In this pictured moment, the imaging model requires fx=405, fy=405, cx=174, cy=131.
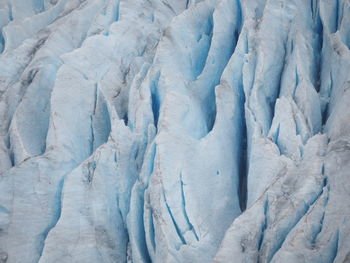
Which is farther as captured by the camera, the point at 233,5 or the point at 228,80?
the point at 233,5

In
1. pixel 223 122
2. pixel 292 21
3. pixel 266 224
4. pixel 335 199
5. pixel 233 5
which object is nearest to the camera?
pixel 335 199

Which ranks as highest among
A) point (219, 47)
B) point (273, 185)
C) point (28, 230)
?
point (219, 47)

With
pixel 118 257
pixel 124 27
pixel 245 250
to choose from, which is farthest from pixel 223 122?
pixel 124 27

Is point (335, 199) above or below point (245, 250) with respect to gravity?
above

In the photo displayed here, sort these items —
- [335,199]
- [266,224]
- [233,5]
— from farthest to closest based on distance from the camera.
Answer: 1. [233,5]
2. [266,224]
3. [335,199]

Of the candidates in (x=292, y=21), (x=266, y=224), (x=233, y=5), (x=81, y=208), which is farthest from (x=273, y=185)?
(x=233, y=5)

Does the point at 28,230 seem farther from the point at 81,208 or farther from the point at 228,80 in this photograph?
the point at 228,80
